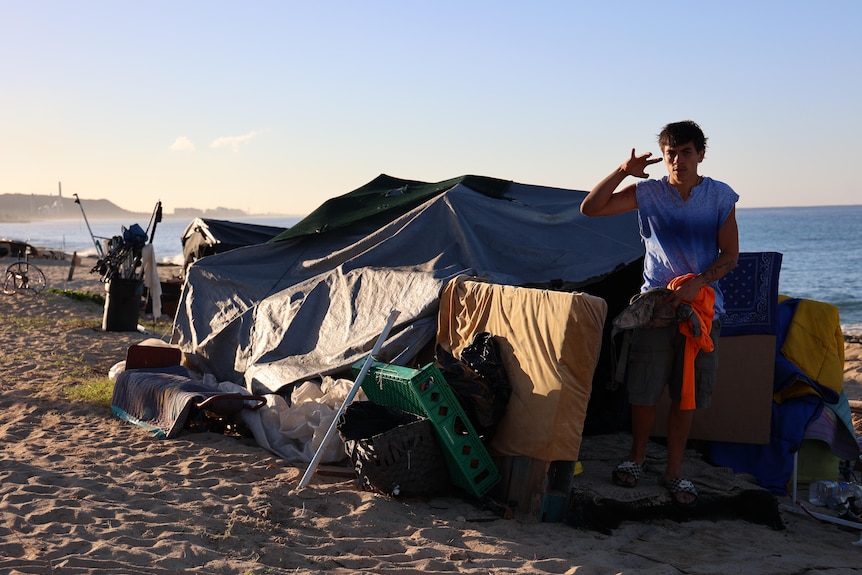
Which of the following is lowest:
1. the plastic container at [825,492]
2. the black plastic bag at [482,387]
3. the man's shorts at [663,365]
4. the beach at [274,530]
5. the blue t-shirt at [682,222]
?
the beach at [274,530]

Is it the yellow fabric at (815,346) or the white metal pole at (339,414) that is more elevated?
the yellow fabric at (815,346)

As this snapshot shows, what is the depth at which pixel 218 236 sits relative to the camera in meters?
12.2

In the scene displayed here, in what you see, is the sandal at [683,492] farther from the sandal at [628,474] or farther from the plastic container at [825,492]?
the plastic container at [825,492]

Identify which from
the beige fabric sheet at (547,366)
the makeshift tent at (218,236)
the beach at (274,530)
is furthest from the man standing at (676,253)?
the makeshift tent at (218,236)

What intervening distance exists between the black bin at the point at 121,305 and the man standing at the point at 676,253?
9.12m

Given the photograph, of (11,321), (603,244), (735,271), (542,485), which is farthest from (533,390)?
(11,321)

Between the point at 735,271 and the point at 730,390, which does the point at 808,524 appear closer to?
the point at 730,390

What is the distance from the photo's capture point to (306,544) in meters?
4.20

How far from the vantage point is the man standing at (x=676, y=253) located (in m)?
4.68

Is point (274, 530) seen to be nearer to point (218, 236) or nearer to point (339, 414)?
point (339, 414)

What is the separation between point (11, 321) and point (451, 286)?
956 centimetres

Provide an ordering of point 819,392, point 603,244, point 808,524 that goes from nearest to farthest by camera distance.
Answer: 1. point 808,524
2. point 819,392
3. point 603,244

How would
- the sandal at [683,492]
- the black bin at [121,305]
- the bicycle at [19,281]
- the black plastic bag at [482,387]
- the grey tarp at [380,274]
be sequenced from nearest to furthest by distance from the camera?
the sandal at [683,492], the black plastic bag at [482,387], the grey tarp at [380,274], the black bin at [121,305], the bicycle at [19,281]

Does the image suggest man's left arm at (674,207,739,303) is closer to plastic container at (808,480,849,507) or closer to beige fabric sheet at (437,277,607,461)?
beige fabric sheet at (437,277,607,461)
